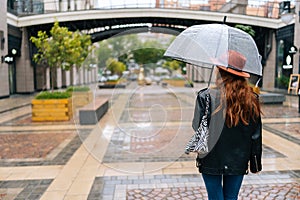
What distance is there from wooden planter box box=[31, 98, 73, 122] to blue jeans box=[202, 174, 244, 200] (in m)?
8.47

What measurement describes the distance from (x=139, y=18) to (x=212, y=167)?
791 inches

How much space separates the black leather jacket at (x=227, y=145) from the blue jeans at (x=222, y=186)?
3.6 inches

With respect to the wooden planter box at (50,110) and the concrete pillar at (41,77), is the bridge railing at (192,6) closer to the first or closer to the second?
the concrete pillar at (41,77)

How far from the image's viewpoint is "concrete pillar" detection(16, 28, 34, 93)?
2169cm

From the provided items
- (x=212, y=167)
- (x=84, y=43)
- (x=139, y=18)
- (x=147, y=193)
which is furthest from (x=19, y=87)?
(x=212, y=167)

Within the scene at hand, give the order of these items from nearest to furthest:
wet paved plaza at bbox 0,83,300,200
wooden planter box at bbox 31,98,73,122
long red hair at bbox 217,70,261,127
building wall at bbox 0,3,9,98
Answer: long red hair at bbox 217,70,261,127
wet paved plaza at bbox 0,83,300,200
wooden planter box at bbox 31,98,73,122
building wall at bbox 0,3,9,98

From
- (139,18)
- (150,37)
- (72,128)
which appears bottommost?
(72,128)

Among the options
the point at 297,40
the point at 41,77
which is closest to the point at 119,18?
the point at 41,77

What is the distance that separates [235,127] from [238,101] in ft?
0.57

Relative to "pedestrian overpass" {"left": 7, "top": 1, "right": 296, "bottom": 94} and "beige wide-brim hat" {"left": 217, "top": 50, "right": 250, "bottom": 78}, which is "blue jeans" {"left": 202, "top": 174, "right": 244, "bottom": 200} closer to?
"beige wide-brim hat" {"left": 217, "top": 50, "right": 250, "bottom": 78}

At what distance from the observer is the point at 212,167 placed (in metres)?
2.16

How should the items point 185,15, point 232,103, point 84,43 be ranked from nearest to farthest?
1. point 232,103
2. point 84,43
3. point 185,15

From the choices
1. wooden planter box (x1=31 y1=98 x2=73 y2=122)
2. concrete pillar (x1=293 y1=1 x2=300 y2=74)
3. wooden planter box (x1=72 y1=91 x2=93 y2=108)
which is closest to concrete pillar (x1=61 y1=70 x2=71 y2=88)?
wooden planter box (x1=72 y1=91 x2=93 y2=108)

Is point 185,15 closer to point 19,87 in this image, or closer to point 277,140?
point 19,87
